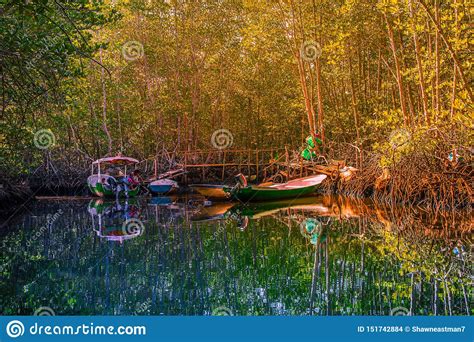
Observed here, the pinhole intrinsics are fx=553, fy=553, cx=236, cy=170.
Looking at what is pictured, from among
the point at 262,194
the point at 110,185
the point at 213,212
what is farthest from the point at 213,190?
the point at 110,185

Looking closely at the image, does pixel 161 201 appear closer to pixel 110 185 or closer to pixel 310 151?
pixel 110 185

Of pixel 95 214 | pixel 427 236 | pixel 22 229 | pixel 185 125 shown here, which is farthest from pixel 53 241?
pixel 185 125

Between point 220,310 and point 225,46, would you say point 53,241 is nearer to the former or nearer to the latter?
point 220,310

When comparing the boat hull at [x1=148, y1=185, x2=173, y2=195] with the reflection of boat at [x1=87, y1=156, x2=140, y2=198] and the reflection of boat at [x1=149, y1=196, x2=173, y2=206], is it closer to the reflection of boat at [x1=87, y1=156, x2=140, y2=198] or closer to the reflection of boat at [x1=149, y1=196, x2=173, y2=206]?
the reflection of boat at [x1=149, y1=196, x2=173, y2=206]

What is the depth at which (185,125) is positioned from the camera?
3112cm

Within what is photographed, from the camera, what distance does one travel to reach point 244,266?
23.5 feet

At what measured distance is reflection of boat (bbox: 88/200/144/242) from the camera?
10.2m

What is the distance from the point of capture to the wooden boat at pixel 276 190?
1625 centimetres

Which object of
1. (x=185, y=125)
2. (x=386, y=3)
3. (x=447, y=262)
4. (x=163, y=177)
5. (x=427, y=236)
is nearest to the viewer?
(x=447, y=262)

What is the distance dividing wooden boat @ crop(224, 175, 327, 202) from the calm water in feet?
12.2

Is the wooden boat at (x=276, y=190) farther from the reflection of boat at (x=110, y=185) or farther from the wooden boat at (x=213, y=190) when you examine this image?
the reflection of boat at (x=110, y=185)

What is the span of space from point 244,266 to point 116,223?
571 centimetres

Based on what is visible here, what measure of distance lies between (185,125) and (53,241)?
21.6 metres

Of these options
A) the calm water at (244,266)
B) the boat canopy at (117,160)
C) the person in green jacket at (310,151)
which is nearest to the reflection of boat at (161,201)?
the boat canopy at (117,160)
